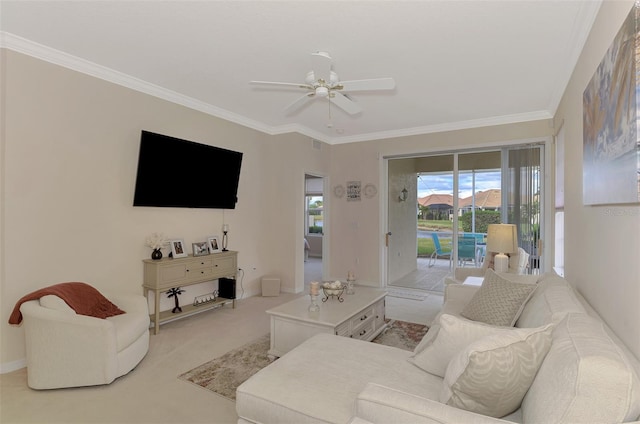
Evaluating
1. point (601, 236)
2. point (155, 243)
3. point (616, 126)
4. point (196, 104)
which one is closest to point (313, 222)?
point (196, 104)

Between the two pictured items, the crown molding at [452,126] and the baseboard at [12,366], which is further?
the crown molding at [452,126]

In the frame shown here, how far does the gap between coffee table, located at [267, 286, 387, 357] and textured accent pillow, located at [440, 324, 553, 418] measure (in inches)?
59.2

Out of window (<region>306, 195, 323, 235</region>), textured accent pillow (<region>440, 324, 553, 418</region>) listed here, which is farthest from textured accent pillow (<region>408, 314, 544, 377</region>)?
window (<region>306, 195, 323, 235</region>)

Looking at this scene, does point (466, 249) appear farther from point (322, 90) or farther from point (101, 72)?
point (101, 72)

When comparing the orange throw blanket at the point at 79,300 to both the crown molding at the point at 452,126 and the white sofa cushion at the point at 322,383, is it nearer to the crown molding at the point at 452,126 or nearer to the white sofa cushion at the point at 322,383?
the white sofa cushion at the point at 322,383

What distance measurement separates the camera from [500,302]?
2.26m

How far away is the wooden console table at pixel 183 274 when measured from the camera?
3643 mm

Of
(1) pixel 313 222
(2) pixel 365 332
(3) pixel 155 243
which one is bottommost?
(2) pixel 365 332

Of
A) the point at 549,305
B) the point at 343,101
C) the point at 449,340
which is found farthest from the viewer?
Result: the point at 343,101

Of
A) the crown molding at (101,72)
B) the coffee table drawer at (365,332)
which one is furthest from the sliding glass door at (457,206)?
the crown molding at (101,72)

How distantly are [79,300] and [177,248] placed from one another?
1.29 m

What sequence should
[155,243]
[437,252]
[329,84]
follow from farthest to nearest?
[437,252] → [155,243] → [329,84]

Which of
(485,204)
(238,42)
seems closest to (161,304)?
(238,42)

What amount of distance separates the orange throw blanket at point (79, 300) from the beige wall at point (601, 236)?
348 cm
